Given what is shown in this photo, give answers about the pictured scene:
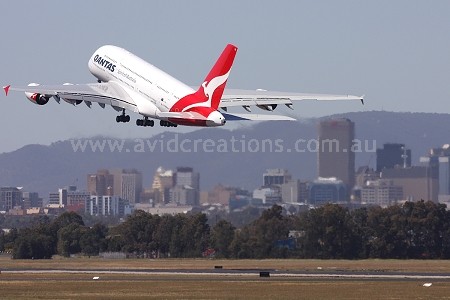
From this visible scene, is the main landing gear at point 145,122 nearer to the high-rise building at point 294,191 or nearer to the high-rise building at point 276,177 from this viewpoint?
the high-rise building at point 294,191

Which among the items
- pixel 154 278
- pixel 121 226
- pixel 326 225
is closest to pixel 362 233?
pixel 326 225

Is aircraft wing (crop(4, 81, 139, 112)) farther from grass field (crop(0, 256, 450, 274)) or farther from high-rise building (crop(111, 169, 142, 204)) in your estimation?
high-rise building (crop(111, 169, 142, 204))

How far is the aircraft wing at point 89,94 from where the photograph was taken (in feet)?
341

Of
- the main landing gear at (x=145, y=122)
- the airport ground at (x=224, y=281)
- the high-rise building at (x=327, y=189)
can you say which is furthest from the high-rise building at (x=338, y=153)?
the airport ground at (x=224, y=281)

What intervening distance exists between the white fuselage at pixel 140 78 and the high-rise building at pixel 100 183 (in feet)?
217

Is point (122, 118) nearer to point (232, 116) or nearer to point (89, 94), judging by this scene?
point (89, 94)

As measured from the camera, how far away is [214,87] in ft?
310

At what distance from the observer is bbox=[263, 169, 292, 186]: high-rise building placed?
186 meters

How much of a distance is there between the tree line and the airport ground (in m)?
18.0

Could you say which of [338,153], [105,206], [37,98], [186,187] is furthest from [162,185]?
[37,98]

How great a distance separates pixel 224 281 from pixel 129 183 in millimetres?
95829

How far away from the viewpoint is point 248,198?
164 metres

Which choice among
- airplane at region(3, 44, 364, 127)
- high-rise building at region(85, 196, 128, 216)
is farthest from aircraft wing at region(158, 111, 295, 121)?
high-rise building at region(85, 196, 128, 216)

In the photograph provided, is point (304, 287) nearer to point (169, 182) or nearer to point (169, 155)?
point (169, 182)
